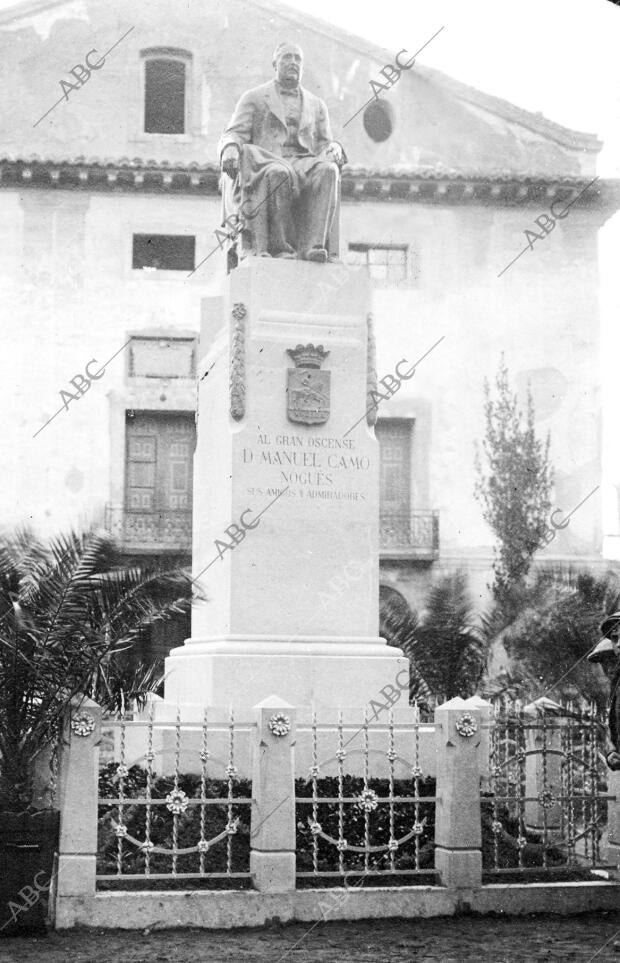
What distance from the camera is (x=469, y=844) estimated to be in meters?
9.19

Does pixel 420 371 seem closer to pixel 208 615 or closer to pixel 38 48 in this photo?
pixel 38 48

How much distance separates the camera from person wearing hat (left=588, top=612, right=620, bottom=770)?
8.12 meters

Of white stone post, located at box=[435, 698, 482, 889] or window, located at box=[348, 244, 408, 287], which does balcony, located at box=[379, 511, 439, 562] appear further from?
white stone post, located at box=[435, 698, 482, 889]

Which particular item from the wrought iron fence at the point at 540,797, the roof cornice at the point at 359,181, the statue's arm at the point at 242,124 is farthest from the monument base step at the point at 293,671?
the roof cornice at the point at 359,181

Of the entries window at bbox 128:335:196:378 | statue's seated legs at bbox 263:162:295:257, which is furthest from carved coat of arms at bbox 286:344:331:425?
window at bbox 128:335:196:378

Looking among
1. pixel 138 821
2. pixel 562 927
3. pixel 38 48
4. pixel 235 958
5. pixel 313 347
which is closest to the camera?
pixel 235 958

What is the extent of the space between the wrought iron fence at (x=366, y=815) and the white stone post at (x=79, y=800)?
1.36 m

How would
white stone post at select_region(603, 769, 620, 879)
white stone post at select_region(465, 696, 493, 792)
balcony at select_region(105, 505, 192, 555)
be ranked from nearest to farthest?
white stone post at select_region(603, 769, 620, 879), white stone post at select_region(465, 696, 493, 792), balcony at select_region(105, 505, 192, 555)

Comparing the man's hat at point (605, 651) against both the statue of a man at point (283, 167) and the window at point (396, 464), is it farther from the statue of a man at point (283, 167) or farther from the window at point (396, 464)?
the window at point (396, 464)

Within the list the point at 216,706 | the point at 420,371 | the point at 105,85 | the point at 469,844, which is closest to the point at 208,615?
the point at 216,706

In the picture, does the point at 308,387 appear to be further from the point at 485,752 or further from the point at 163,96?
the point at 163,96

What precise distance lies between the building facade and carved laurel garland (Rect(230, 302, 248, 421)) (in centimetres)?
1684

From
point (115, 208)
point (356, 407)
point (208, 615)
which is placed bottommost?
point (208, 615)

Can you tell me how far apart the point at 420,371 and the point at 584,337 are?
370 centimetres
